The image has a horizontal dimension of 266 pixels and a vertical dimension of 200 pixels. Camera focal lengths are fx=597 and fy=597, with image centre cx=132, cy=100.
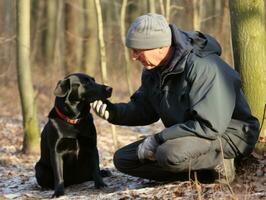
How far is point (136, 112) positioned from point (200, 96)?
1.18 m

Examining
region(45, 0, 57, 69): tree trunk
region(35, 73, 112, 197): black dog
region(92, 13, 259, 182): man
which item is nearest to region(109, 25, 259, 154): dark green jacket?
region(92, 13, 259, 182): man

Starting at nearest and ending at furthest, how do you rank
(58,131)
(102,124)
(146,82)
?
(146,82), (58,131), (102,124)

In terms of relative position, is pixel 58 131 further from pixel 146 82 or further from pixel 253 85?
pixel 253 85

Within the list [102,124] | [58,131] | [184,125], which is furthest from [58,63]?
[184,125]

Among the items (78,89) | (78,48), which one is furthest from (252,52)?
(78,48)

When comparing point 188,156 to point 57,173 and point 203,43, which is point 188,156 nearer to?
point 203,43

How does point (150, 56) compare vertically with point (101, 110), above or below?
above

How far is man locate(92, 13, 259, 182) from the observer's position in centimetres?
503

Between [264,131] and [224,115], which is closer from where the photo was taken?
[224,115]

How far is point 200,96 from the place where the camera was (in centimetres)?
500

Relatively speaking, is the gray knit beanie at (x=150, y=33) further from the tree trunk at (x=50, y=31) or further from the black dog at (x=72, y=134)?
the tree trunk at (x=50, y=31)

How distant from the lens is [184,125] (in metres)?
5.11

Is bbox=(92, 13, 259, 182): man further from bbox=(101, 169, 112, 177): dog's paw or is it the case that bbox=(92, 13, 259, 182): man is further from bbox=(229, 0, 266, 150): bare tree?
bbox=(101, 169, 112, 177): dog's paw

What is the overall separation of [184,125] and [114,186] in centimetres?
155
